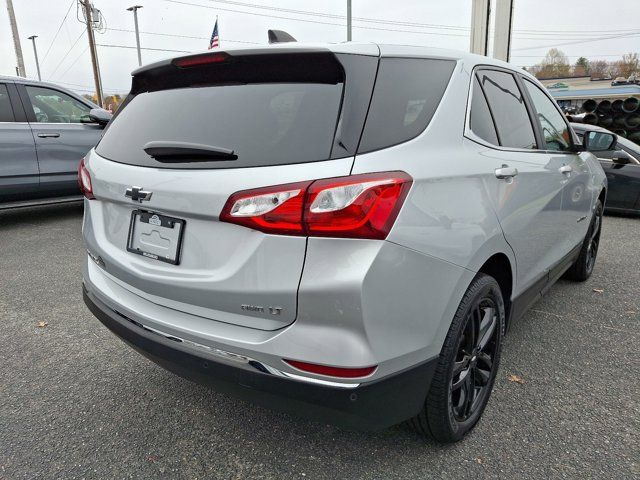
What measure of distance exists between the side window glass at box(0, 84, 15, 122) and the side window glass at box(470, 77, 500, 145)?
5836 millimetres

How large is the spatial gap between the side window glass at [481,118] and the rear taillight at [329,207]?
31.6 inches

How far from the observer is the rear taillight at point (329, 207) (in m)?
1.53

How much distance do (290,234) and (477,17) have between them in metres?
14.1

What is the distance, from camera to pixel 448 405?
1.98 metres

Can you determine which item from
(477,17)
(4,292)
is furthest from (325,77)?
(477,17)

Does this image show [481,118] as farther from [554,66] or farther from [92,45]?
[554,66]

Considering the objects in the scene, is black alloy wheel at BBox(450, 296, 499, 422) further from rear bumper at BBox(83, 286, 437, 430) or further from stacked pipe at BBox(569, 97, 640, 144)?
stacked pipe at BBox(569, 97, 640, 144)

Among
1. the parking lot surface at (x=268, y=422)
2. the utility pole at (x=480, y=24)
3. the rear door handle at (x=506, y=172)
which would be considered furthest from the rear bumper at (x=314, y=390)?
the utility pole at (x=480, y=24)

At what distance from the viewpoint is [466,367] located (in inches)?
85.3

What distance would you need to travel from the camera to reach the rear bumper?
1612 mm

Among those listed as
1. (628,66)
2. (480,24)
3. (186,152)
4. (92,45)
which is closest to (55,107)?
(186,152)

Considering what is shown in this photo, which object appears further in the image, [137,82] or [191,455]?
[137,82]

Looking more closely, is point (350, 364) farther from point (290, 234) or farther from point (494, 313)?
point (494, 313)

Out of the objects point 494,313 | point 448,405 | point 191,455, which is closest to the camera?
point 448,405
